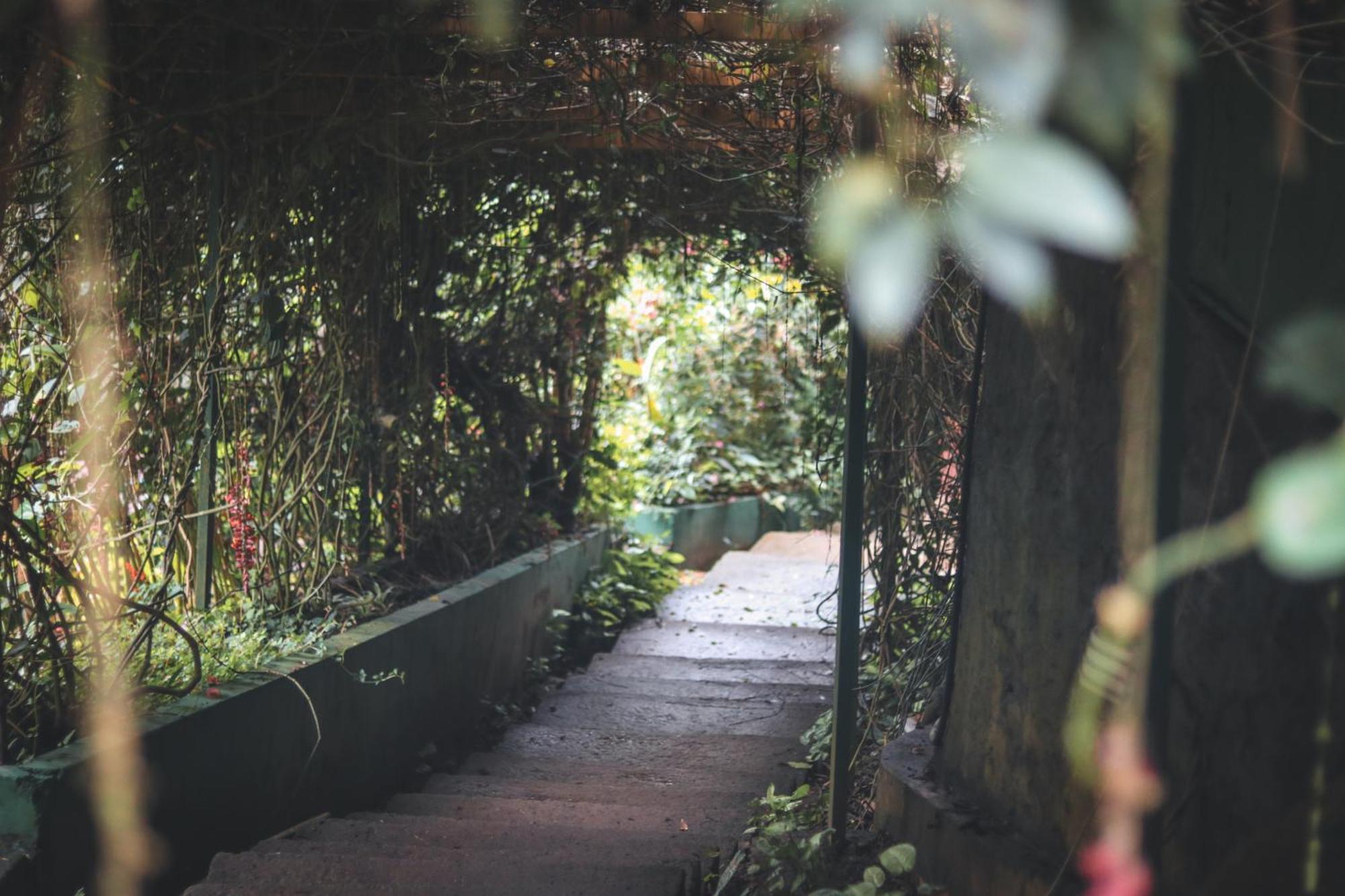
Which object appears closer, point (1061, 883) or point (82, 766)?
point (1061, 883)

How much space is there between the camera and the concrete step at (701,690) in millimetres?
4961

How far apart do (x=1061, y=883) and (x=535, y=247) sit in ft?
13.8

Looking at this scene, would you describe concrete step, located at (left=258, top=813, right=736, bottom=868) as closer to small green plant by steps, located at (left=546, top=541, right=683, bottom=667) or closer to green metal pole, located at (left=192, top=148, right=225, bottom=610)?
green metal pole, located at (left=192, top=148, right=225, bottom=610)

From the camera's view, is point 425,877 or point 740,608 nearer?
point 425,877

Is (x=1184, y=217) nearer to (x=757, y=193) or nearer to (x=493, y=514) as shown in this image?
(x=757, y=193)

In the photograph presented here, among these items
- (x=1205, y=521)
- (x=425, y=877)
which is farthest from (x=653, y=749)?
(x=1205, y=521)

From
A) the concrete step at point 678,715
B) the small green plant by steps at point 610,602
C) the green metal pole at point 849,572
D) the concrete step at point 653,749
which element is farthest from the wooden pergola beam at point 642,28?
the small green plant by steps at point 610,602

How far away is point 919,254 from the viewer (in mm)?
599

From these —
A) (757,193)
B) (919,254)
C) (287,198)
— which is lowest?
(919,254)

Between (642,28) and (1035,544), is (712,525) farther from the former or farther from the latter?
(1035,544)

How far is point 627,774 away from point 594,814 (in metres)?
0.86

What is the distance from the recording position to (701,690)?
521cm

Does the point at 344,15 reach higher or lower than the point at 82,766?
higher

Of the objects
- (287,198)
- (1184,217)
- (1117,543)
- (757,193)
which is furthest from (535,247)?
(1184,217)
